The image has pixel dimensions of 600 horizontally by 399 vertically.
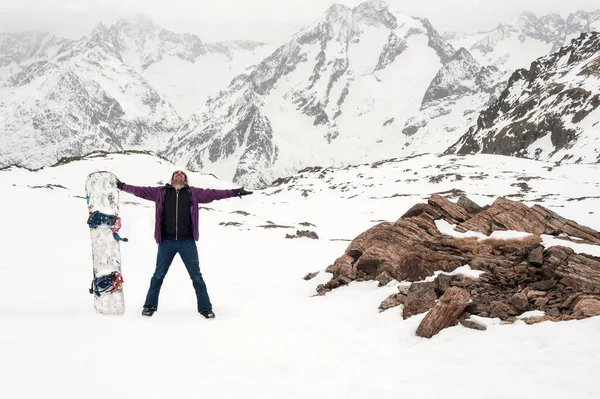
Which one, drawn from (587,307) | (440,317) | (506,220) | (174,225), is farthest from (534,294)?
(174,225)

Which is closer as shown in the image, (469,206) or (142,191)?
(142,191)

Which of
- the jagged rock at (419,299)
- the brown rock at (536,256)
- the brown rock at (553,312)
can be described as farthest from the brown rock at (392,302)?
the brown rock at (536,256)

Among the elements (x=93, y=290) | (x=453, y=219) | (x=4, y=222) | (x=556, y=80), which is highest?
(x=556, y=80)

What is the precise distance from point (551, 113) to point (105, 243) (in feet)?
501

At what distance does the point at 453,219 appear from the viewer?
13352 mm

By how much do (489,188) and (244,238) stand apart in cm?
6147

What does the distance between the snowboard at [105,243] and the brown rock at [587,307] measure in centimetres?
803

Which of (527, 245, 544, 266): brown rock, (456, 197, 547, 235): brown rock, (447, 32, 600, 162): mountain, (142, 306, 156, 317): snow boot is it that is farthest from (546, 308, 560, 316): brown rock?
(447, 32, 600, 162): mountain

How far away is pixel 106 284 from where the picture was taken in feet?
27.0

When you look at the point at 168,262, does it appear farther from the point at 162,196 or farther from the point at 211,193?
the point at 211,193

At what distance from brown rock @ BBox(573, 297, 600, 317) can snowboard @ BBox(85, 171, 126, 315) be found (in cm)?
803

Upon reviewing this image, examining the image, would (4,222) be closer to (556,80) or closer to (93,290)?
Answer: (93,290)

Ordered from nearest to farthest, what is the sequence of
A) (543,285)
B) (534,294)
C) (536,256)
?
1. (534,294)
2. (543,285)
3. (536,256)

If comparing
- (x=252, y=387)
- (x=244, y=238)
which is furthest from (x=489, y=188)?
(x=252, y=387)
